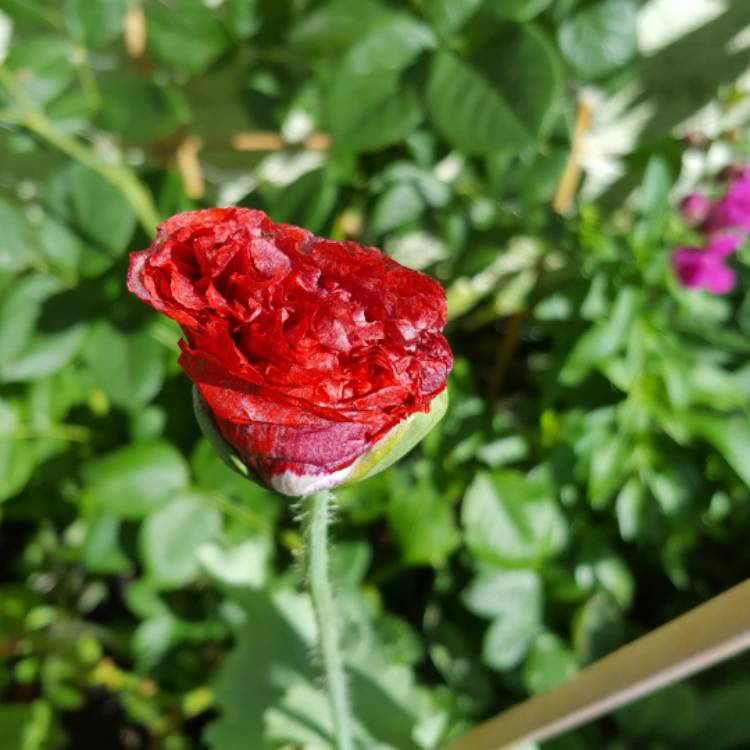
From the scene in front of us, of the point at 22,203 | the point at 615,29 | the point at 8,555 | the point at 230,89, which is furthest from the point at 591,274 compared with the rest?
the point at 8,555

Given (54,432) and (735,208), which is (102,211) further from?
(735,208)

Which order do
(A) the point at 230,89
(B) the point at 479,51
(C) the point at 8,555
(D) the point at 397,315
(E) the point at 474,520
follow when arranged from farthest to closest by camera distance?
(C) the point at 8,555 → (A) the point at 230,89 → (E) the point at 474,520 → (B) the point at 479,51 → (D) the point at 397,315

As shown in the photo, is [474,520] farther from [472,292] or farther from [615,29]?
[472,292]

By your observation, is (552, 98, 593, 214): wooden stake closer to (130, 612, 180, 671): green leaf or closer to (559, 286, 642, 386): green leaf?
(559, 286, 642, 386): green leaf

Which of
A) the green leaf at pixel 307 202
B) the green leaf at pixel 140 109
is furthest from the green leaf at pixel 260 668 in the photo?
the green leaf at pixel 140 109

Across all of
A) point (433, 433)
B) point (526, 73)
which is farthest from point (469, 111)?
point (433, 433)

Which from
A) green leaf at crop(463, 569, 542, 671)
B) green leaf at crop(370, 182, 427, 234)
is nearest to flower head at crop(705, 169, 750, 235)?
green leaf at crop(370, 182, 427, 234)
